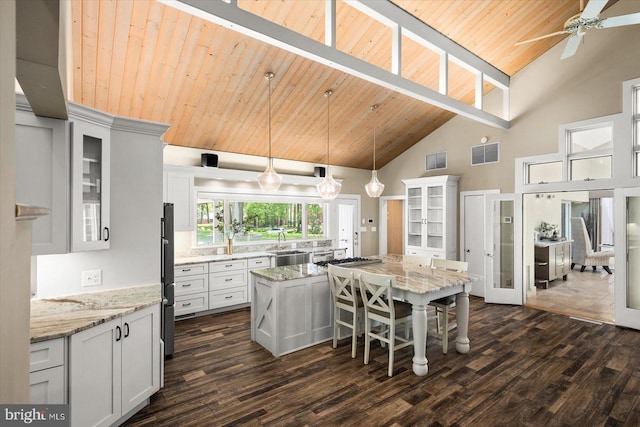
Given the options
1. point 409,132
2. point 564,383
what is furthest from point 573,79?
point 564,383

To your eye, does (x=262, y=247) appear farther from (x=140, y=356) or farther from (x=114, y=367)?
(x=114, y=367)

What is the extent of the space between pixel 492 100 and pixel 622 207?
9.18 feet

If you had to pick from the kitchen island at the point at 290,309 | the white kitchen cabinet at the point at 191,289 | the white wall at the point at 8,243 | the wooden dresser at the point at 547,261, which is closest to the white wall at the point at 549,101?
the wooden dresser at the point at 547,261

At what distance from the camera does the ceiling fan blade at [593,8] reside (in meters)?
2.79

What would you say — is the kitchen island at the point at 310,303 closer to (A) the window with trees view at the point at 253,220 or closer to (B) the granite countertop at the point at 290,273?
(B) the granite countertop at the point at 290,273

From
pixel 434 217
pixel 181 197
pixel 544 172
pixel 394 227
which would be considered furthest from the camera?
pixel 394 227

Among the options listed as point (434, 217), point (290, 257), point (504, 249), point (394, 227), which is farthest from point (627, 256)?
point (290, 257)

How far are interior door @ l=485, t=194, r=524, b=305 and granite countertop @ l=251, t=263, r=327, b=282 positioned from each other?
3.41m

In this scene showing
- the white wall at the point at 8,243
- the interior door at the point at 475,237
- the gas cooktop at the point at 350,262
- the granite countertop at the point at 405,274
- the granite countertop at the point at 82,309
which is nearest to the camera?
the white wall at the point at 8,243

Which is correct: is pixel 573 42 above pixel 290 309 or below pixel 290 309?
above

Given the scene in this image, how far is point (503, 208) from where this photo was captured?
5547mm

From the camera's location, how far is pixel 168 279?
3484 mm

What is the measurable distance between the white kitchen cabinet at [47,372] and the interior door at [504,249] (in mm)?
5903

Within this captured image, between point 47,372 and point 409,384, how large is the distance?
2747 mm
